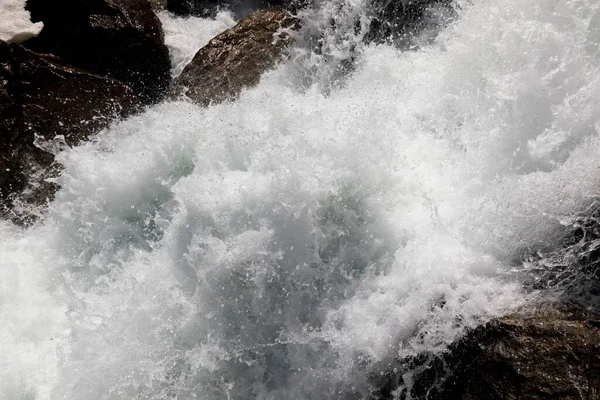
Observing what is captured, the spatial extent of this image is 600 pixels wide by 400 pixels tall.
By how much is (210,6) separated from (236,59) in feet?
7.46

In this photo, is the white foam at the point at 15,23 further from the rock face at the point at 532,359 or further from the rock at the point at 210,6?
the rock face at the point at 532,359

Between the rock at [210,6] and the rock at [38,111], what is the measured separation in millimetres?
2492

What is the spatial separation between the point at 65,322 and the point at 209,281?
1.47 metres

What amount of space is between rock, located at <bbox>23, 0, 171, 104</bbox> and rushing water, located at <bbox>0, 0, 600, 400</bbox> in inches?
38.1

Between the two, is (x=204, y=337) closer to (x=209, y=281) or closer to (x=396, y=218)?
(x=209, y=281)

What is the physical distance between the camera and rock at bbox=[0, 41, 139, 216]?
511 cm

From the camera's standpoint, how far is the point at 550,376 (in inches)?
114

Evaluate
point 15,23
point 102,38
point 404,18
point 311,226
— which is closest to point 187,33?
point 102,38

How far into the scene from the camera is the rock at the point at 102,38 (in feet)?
19.9

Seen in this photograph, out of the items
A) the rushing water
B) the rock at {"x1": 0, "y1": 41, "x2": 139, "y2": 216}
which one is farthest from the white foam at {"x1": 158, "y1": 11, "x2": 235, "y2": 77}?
the rushing water

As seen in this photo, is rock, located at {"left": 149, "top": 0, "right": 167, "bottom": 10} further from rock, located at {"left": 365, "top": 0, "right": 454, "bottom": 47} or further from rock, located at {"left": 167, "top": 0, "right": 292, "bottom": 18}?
rock, located at {"left": 365, "top": 0, "right": 454, "bottom": 47}

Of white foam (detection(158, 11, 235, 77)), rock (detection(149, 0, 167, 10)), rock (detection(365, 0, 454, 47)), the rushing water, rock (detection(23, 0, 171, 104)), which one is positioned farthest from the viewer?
rock (detection(149, 0, 167, 10))

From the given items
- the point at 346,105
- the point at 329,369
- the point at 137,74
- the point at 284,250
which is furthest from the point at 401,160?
the point at 137,74

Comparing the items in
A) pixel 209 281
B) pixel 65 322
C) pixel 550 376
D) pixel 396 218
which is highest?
pixel 550 376
